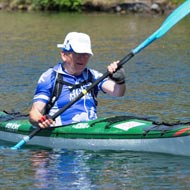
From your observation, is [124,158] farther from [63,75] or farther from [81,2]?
[81,2]

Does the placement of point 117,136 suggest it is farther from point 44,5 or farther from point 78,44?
point 44,5

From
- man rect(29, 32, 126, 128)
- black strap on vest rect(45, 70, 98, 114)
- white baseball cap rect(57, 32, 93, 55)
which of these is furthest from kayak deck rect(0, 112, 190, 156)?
white baseball cap rect(57, 32, 93, 55)

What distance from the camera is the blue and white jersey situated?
1202cm

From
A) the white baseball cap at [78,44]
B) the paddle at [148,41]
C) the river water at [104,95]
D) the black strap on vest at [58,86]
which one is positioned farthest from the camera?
the black strap on vest at [58,86]

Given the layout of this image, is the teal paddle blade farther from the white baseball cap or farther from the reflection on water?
the reflection on water

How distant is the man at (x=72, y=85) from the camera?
1183cm

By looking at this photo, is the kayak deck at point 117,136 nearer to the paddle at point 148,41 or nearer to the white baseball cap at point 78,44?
the paddle at point 148,41

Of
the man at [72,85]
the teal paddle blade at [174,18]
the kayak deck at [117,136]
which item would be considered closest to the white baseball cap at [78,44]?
the man at [72,85]

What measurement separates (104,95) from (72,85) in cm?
491

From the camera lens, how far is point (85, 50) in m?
11.8

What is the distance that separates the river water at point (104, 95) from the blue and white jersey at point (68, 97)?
487 mm

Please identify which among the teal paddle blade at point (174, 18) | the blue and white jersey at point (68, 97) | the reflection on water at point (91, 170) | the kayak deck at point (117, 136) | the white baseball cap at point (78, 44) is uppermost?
the teal paddle blade at point (174, 18)

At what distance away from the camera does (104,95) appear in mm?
17078

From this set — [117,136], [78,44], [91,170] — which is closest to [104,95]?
[117,136]
